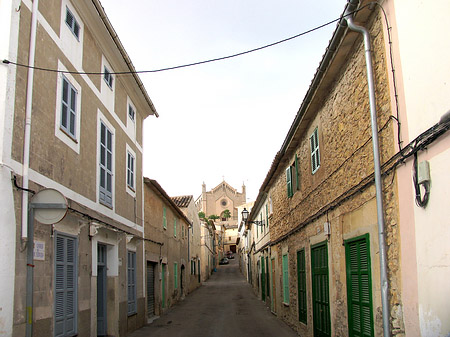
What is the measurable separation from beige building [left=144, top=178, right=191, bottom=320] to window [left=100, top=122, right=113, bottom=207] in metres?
4.46

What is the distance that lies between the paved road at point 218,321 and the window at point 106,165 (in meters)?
4.64

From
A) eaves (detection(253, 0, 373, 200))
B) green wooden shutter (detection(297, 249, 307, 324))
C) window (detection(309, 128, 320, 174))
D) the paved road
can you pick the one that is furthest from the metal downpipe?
the paved road

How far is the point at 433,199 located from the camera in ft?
16.2

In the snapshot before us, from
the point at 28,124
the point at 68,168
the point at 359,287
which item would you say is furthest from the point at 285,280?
the point at 28,124

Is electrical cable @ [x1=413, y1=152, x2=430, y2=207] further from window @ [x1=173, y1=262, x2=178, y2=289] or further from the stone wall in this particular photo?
window @ [x1=173, y1=262, x2=178, y2=289]

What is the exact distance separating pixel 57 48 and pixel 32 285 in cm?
448

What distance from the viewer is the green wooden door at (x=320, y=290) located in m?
10.0

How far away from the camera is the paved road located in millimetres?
14484

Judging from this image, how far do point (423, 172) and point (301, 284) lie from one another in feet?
28.1

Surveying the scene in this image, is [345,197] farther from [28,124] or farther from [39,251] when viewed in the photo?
[28,124]

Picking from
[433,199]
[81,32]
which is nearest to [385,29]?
[433,199]

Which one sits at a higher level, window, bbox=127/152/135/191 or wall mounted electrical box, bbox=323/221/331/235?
window, bbox=127/152/135/191

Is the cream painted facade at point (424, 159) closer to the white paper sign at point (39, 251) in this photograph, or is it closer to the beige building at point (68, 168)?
the beige building at point (68, 168)

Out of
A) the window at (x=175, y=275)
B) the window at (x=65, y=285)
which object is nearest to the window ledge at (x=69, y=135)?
the window at (x=65, y=285)
